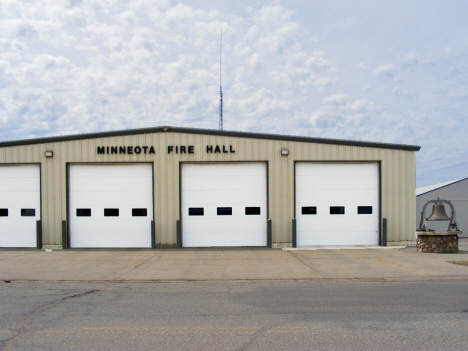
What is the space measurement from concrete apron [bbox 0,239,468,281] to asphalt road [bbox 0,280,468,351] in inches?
30.1

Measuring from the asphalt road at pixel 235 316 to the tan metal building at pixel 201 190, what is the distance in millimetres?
5982

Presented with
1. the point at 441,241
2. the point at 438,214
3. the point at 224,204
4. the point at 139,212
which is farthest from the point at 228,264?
the point at 438,214

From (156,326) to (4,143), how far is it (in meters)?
12.8

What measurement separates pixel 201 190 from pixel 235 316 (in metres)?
9.14

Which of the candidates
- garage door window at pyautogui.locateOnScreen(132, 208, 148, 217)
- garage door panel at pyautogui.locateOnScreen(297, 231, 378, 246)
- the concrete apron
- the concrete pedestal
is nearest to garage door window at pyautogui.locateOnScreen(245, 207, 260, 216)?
the concrete apron

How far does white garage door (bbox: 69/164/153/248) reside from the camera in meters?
15.2

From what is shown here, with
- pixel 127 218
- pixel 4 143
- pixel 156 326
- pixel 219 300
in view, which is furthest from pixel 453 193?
pixel 4 143

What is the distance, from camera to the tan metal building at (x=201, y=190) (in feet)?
49.6

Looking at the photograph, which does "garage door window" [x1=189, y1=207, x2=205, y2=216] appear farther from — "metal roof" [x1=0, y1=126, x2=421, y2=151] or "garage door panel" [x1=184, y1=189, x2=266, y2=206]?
"metal roof" [x1=0, y1=126, x2=421, y2=151]

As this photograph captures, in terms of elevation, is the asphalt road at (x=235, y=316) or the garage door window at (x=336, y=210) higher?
the garage door window at (x=336, y=210)

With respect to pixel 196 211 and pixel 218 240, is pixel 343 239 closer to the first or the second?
pixel 218 240

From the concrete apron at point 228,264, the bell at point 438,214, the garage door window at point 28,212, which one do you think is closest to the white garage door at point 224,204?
the concrete apron at point 228,264

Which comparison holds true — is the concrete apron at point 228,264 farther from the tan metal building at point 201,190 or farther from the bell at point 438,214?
the bell at point 438,214

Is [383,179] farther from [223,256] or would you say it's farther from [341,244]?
[223,256]
